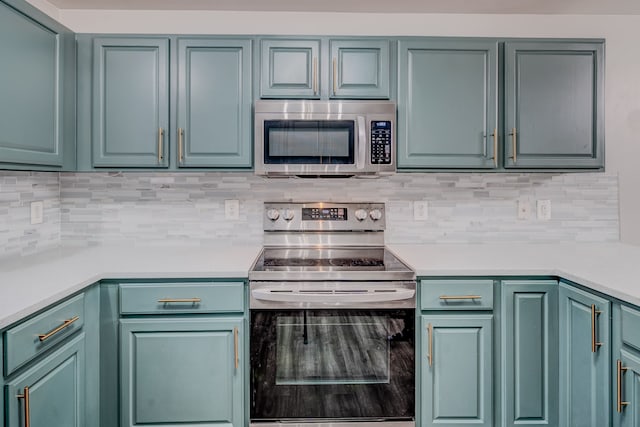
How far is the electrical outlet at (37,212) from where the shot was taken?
6.84 ft

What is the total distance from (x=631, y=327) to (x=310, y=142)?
142cm

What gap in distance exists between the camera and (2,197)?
6.18 feet

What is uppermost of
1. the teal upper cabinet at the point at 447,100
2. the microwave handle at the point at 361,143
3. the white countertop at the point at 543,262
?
the teal upper cabinet at the point at 447,100

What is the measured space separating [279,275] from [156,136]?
0.93 metres

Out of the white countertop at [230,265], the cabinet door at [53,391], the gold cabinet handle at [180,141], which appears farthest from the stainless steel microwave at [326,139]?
the cabinet door at [53,391]

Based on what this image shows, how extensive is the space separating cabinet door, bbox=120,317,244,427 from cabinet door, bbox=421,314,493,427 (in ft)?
2.63

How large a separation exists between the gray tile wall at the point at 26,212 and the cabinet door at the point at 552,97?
2410mm

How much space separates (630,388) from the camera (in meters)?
1.33

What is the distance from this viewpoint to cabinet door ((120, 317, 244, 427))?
5.50 ft

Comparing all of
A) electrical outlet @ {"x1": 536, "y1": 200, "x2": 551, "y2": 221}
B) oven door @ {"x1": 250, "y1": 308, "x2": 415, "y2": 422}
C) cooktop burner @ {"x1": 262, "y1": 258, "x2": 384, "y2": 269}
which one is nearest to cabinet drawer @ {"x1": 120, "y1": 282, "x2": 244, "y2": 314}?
oven door @ {"x1": 250, "y1": 308, "x2": 415, "y2": 422}

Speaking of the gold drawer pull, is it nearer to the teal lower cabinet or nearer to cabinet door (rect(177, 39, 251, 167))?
the teal lower cabinet

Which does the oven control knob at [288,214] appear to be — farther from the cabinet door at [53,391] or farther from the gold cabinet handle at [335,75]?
the cabinet door at [53,391]

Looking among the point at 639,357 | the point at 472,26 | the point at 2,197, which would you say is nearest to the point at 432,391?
the point at 639,357

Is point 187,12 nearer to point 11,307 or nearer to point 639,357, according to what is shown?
point 11,307
